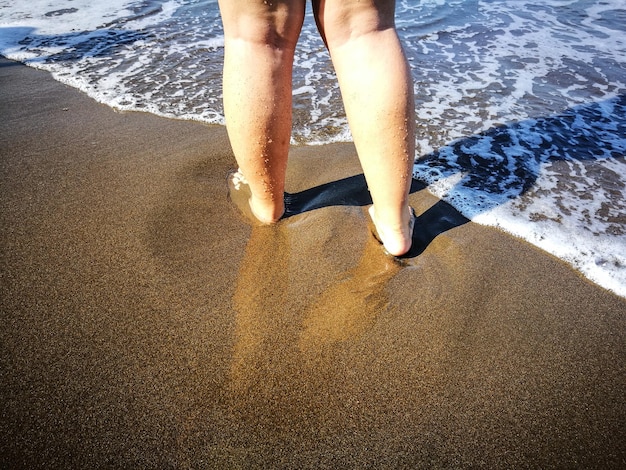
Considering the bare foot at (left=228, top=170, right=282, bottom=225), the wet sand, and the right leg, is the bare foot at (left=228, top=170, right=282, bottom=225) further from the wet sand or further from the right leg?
the right leg

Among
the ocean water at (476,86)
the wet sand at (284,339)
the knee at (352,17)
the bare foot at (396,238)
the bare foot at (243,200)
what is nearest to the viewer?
the wet sand at (284,339)

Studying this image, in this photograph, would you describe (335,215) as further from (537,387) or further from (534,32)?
(534,32)

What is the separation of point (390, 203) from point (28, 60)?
366cm

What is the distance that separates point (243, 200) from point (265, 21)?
0.76 m

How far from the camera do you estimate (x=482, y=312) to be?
125cm

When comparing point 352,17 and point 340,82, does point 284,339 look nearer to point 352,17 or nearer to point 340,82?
point 340,82

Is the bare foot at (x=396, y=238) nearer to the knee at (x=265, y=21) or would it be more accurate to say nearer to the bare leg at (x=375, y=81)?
the bare leg at (x=375, y=81)

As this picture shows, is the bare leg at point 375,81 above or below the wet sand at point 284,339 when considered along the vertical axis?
above

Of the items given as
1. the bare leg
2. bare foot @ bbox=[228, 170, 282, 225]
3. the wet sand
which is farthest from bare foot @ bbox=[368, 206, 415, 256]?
bare foot @ bbox=[228, 170, 282, 225]

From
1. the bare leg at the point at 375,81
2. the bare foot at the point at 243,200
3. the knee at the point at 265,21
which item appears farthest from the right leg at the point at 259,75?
the bare foot at the point at 243,200

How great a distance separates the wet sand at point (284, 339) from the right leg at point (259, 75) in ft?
1.28

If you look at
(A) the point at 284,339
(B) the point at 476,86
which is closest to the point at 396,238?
(A) the point at 284,339

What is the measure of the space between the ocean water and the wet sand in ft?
1.05

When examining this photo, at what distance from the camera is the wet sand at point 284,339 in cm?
93
